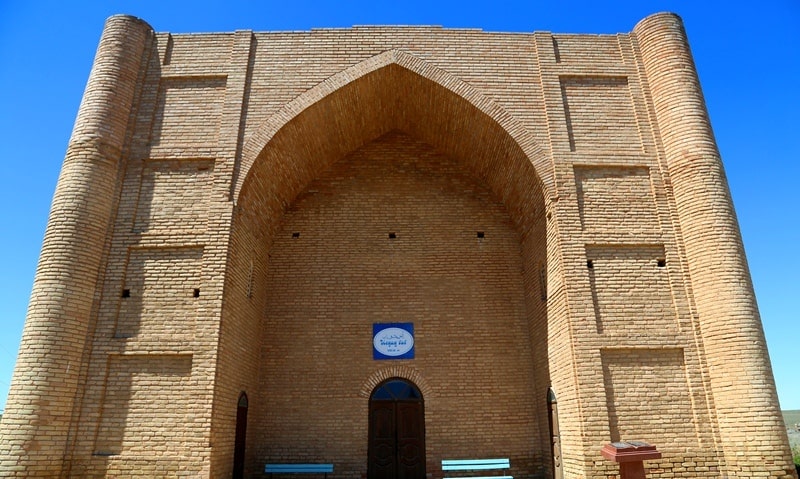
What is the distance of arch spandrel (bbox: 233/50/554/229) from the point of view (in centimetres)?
838

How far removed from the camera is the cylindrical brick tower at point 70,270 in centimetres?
641

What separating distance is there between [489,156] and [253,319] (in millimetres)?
4639

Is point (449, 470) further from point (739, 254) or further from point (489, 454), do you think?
point (739, 254)

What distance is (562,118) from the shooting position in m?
8.52

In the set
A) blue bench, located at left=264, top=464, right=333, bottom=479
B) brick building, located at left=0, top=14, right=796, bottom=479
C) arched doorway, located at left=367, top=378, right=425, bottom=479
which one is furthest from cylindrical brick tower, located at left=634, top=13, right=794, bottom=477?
blue bench, located at left=264, top=464, right=333, bottom=479

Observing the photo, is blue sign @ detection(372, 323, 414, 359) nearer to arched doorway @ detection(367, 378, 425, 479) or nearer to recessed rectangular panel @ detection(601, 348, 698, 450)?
arched doorway @ detection(367, 378, 425, 479)

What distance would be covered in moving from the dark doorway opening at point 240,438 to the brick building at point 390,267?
42 mm

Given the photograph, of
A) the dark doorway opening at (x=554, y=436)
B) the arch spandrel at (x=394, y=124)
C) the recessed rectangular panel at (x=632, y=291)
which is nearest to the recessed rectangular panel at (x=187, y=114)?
the arch spandrel at (x=394, y=124)

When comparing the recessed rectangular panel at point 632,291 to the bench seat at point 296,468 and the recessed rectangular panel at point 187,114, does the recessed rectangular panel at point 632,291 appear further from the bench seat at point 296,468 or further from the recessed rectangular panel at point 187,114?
the recessed rectangular panel at point 187,114

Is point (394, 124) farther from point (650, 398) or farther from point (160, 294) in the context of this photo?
point (650, 398)

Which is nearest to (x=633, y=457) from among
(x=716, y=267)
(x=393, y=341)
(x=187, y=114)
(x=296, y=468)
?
(x=716, y=267)

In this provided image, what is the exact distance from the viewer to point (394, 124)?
10227 millimetres

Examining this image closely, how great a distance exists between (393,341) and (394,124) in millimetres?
3914

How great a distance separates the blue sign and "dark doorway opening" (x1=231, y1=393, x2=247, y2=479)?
212 cm
